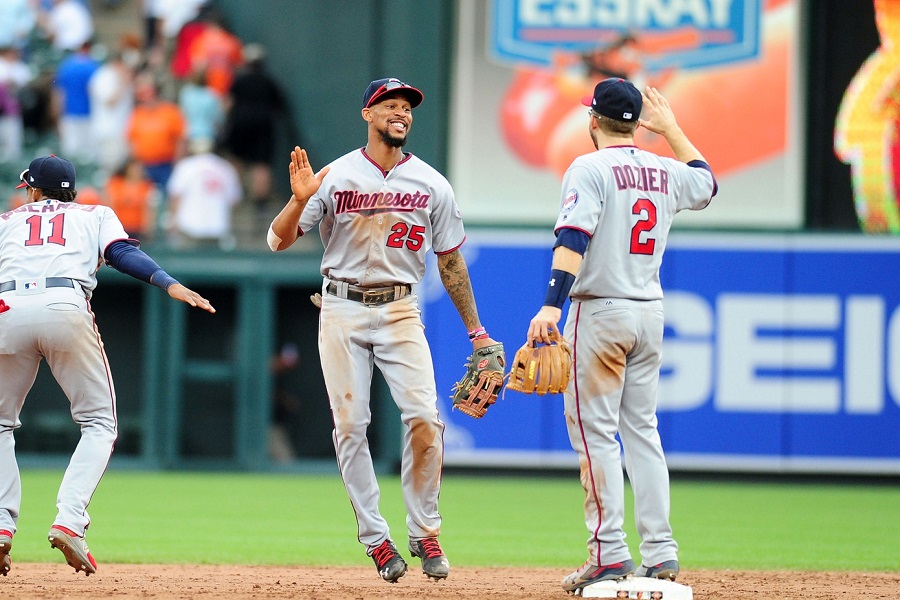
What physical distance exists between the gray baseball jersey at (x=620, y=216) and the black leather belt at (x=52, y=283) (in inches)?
88.5

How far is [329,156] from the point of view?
14703 millimetres

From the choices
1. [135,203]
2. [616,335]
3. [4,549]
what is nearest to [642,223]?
[616,335]

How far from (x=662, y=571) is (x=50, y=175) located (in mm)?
3312

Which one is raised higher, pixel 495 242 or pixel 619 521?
pixel 495 242

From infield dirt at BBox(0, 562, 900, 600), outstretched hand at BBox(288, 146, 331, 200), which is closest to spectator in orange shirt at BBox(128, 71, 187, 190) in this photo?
infield dirt at BBox(0, 562, 900, 600)

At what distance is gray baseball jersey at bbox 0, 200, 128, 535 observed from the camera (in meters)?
6.22

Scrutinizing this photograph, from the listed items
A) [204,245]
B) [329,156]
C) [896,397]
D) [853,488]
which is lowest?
[853,488]

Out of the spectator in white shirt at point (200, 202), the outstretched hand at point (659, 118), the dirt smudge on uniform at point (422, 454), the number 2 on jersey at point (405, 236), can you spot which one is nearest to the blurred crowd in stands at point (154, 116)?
the spectator in white shirt at point (200, 202)

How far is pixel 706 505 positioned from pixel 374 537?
216 inches

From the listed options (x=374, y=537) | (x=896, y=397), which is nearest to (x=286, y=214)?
(x=374, y=537)

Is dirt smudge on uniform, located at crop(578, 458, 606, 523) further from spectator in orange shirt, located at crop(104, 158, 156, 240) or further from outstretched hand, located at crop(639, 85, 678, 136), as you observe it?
spectator in orange shirt, located at crop(104, 158, 156, 240)

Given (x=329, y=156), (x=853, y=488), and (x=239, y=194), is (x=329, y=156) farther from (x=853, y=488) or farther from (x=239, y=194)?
(x=853, y=488)

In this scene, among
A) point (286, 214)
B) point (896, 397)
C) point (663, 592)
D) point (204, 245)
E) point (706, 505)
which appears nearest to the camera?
point (663, 592)

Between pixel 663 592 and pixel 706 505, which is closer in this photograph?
pixel 663 592
